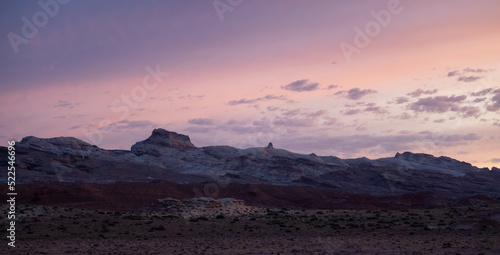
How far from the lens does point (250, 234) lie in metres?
31.8

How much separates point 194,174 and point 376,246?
83.7 metres

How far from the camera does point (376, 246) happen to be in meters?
25.0

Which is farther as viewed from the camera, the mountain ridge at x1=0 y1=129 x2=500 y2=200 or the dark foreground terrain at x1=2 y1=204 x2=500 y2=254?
the mountain ridge at x1=0 y1=129 x2=500 y2=200

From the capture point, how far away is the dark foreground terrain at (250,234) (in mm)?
24719

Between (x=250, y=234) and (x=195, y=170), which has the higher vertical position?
(x=195, y=170)

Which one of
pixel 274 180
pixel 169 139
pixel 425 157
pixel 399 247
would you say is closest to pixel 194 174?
pixel 274 180

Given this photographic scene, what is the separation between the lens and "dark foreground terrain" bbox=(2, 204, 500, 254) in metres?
24.7

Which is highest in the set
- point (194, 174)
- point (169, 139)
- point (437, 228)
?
point (169, 139)

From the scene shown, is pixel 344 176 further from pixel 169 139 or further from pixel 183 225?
pixel 183 225

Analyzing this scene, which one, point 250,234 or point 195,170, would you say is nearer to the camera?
point 250,234

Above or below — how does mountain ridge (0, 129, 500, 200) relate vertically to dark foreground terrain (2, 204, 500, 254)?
above

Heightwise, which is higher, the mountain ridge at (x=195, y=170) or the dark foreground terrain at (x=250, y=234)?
the mountain ridge at (x=195, y=170)

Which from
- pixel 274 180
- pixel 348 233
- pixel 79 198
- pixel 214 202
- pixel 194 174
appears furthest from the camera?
pixel 274 180

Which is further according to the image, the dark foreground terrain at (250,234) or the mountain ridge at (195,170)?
the mountain ridge at (195,170)
